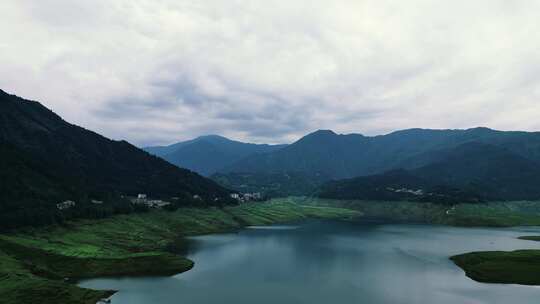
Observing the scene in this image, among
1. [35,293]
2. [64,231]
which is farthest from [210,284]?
→ [64,231]

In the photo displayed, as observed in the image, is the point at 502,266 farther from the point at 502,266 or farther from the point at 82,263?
the point at 82,263

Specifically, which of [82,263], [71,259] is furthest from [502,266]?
[71,259]

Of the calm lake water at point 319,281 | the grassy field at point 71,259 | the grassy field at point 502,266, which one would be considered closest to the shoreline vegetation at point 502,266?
the grassy field at point 502,266

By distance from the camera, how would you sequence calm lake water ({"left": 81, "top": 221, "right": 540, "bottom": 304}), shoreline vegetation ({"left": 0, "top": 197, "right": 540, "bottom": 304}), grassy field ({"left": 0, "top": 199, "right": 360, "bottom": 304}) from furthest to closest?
calm lake water ({"left": 81, "top": 221, "right": 540, "bottom": 304}), shoreline vegetation ({"left": 0, "top": 197, "right": 540, "bottom": 304}), grassy field ({"left": 0, "top": 199, "right": 360, "bottom": 304})

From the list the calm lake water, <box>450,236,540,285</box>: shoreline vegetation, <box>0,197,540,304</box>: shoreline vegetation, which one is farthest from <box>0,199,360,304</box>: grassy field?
<box>450,236,540,285</box>: shoreline vegetation

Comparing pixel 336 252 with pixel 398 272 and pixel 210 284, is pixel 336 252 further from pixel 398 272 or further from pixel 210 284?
pixel 210 284

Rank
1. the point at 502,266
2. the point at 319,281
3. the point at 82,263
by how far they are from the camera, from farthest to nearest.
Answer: the point at 502,266
the point at 82,263
the point at 319,281

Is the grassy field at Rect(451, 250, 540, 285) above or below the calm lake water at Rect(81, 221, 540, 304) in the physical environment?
above

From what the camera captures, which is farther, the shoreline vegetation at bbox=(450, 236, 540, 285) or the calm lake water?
the shoreline vegetation at bbox=(450, 236, 540, 285)

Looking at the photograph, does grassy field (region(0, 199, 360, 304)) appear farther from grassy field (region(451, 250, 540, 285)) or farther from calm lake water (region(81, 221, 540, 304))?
grassy field (region(451, 250, 540, 285))
